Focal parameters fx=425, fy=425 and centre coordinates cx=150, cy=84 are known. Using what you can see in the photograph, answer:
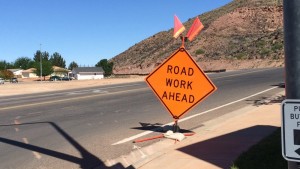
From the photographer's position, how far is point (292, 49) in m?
2.19

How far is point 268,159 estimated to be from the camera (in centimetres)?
652

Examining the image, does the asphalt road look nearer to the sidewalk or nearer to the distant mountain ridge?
the sidewalk

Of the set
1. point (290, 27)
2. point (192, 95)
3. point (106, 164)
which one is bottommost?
point (106, 164)

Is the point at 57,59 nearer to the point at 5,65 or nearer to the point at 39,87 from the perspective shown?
the point at 5,65

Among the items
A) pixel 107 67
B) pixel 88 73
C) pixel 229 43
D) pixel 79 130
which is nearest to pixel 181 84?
pixel 79 130

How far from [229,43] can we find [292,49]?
3581 inches

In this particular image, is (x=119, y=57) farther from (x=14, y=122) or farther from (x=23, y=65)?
(x=14, y=122)

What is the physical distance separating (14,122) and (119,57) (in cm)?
10803

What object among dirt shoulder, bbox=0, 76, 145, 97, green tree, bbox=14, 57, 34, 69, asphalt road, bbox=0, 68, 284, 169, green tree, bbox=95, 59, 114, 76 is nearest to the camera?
asphalt road, bbox=0, 68, 284, 169

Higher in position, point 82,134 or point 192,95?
point 192,95

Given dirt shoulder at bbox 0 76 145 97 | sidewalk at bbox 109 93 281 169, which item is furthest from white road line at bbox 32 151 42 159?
dirt shoulder at bbox 0 76 145 97

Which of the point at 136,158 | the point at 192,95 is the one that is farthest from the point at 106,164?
the point at 192,95

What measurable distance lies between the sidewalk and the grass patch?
0.19 meters

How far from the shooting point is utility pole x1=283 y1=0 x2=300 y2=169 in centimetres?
216
